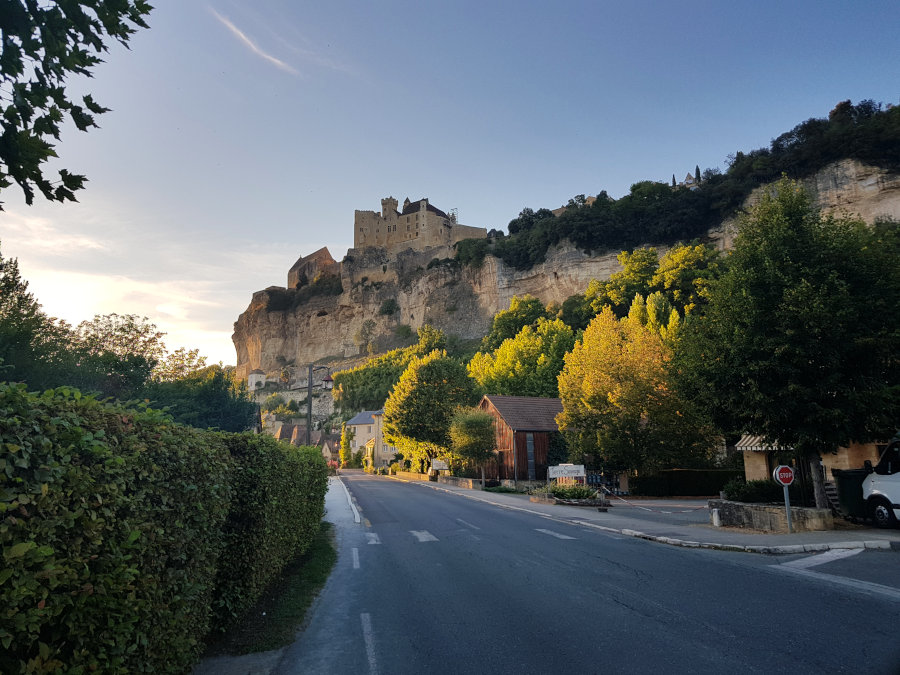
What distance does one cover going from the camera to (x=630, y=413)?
99.1 feet

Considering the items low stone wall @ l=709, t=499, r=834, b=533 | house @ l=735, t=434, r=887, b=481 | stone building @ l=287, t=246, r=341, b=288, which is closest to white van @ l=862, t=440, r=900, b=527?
low stone wall @ l=709, t=499, r=834, b=533

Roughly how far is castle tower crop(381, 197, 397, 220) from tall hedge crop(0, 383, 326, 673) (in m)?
133

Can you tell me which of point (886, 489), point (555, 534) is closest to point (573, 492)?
point (555, 534)

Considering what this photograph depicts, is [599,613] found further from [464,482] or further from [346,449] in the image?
[346,449]

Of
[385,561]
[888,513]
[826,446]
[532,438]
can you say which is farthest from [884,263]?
[532,438]

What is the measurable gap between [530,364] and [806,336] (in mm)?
45968

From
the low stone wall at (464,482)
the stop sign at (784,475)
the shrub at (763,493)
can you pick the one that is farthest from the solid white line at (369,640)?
the low stone wall at (464,482)

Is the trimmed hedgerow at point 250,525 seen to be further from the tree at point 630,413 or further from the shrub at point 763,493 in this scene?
the tree at point 630,413

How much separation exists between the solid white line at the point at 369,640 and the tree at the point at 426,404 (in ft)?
134

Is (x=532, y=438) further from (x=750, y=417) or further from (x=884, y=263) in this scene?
(x=884, y=263)

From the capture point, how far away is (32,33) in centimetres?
371

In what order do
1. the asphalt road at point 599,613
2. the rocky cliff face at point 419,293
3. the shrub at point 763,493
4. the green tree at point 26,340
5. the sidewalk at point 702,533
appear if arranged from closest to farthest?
1. the asphalt road at point 599,613
2. the sidewalk at point 702,533
3. the shrub at point 763,493
4. the green tree at point 26,340
5. the rocky cliff face at point 419,293

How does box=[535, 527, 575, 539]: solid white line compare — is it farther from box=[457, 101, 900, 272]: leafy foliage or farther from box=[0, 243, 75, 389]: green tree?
box=[457, 101, 900, 272]: leafy foliage

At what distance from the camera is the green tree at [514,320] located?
269 ft
